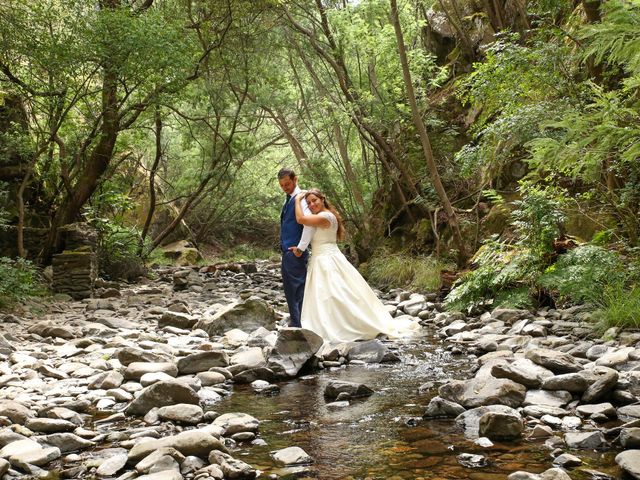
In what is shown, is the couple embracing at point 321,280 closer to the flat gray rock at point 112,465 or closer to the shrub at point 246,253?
the flat gray rock at point 112,465

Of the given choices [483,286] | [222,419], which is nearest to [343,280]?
[483,286]

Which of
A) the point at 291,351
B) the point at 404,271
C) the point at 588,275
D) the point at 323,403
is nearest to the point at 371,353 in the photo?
the point at 291,351

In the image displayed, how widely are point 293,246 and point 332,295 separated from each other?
0.75 metres

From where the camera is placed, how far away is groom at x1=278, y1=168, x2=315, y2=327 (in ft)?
24.0

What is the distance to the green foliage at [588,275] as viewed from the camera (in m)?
6.65

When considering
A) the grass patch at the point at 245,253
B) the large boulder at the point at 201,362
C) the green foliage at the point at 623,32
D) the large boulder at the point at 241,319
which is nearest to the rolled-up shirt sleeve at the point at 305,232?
the large boulder at the point at 241,319

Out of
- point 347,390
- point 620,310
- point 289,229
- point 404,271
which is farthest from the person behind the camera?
point 404,271

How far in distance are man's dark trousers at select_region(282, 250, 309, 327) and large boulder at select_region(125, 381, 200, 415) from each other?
3.15 m

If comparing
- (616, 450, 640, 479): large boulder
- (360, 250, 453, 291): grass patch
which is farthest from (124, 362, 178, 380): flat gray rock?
(360, 250, 453, 291): grass patch

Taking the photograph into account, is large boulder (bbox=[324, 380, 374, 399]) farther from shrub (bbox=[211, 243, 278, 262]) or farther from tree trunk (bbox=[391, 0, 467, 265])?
shrub (bbox=[211, 243, 278, 262])

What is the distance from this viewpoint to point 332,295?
7.35m

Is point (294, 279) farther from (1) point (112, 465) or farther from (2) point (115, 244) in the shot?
(2) point (115, 244)

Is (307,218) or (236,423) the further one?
(307,218)

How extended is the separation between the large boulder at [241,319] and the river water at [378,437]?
8.36ft
